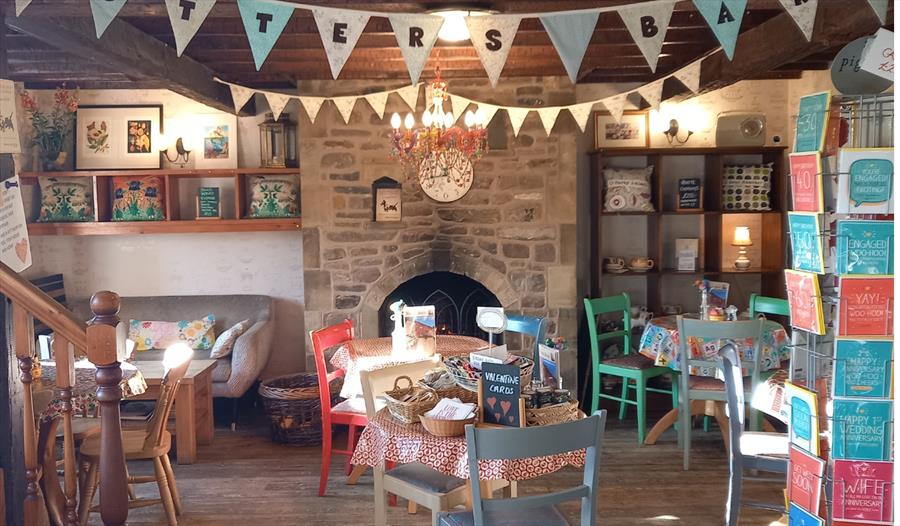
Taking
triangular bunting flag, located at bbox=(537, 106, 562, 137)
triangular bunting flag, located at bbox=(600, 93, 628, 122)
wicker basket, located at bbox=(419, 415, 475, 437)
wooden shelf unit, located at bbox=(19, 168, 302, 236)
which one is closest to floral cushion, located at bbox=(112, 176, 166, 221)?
wooden shelf unit, located at bbox=(19, 168, 302, 236)

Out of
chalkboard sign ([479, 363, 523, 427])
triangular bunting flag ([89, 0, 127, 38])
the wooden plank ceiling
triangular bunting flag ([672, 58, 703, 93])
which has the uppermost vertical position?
the wooden plank ceiling

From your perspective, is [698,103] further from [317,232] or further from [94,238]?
[94,238]

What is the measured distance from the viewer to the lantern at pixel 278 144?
256 inches

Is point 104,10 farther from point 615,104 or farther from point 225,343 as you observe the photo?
point 615,104

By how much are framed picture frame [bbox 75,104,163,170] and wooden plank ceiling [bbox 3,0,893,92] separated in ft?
0.83

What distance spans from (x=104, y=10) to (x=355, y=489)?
8.92ft

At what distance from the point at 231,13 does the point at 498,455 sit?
98.8 inches

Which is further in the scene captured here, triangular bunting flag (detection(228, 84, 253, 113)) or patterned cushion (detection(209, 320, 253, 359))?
patterned cushion (detection(209, 320, 253, 359))

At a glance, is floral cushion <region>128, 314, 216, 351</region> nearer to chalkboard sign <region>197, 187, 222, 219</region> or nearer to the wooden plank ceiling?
chalkboard sign <region>197, 187, 222, 219</region>

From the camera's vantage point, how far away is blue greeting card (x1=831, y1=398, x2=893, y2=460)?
8.29ft

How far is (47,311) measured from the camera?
2.77m

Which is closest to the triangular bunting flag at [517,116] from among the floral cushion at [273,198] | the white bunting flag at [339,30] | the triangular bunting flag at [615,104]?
the triangular bunting flag at [615,104]

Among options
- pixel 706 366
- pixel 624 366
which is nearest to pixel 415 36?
pixel 706 366

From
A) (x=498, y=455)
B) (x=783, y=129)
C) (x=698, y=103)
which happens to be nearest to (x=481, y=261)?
(x=698, y=103)
